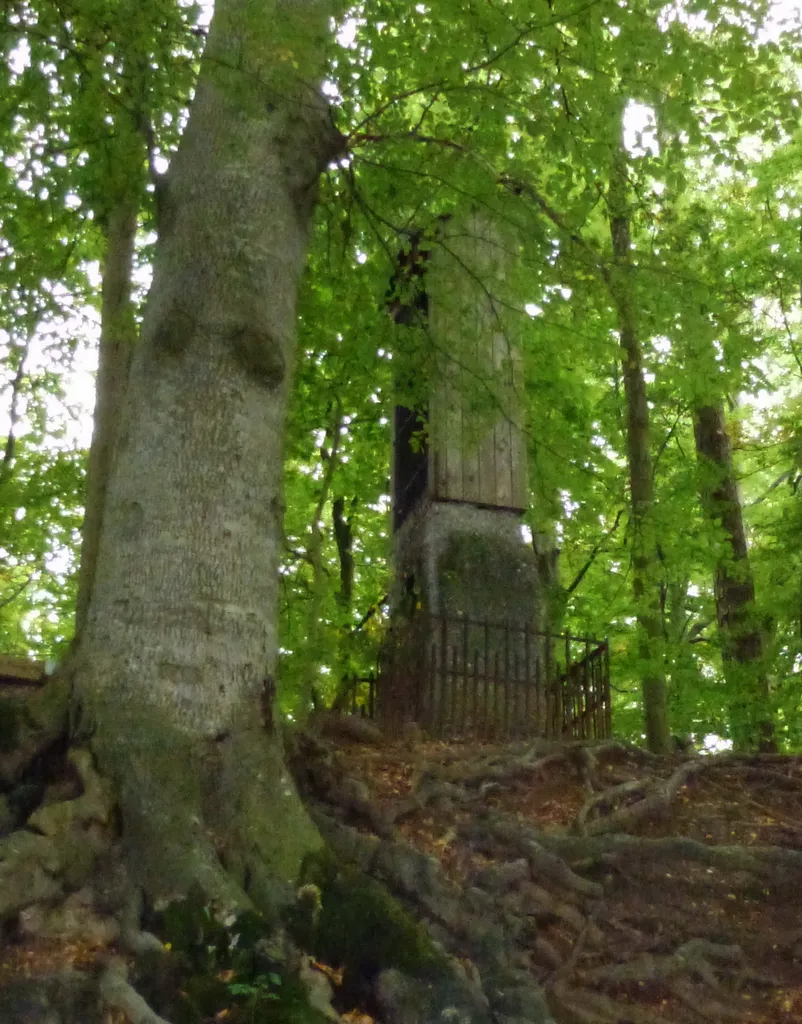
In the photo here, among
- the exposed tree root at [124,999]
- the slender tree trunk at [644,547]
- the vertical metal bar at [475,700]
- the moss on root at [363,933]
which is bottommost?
the exposed tree root at [124,999]

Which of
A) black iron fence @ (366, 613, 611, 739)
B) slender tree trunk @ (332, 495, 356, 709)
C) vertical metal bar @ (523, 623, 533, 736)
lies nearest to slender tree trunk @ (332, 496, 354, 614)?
slender tree trunk @ (332, 495, 356, 709)

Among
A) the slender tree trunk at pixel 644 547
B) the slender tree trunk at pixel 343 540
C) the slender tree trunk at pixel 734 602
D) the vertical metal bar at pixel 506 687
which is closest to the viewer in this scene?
the vertical metal bar at pixel 506 687

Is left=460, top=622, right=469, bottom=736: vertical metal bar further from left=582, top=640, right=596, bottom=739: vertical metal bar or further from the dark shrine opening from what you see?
the dark shrine opening

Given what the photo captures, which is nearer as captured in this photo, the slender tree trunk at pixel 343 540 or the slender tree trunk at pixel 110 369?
the slender tree trunk at pixel 110 369

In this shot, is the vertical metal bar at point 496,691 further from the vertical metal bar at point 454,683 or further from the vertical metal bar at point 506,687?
the vertical metal bar at point 454,683

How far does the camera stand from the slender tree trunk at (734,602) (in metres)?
11.3

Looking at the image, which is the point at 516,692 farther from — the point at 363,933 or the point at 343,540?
the point at 343,540

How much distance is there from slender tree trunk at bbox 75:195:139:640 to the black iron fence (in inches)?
150

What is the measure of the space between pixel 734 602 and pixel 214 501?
31.9ft

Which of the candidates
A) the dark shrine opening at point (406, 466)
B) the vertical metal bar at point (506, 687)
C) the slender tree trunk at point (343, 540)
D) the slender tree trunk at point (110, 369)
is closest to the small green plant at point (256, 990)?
the slender tree trunk at point (110, 369)

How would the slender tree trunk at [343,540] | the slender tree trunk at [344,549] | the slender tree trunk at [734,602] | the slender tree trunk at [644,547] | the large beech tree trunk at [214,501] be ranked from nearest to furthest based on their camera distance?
the large beech tree trunk at [214,501] → the slender tree trunk at [644,547] → the slender tree trunk at [734,602] → the slender tree trunk at [344,549] → the slender tree trunk at [343,540]

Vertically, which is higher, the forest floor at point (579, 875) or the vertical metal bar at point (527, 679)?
the vertical metal bar at point (527, 679)

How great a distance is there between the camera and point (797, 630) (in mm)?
11406

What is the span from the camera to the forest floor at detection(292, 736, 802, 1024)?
440 cm
